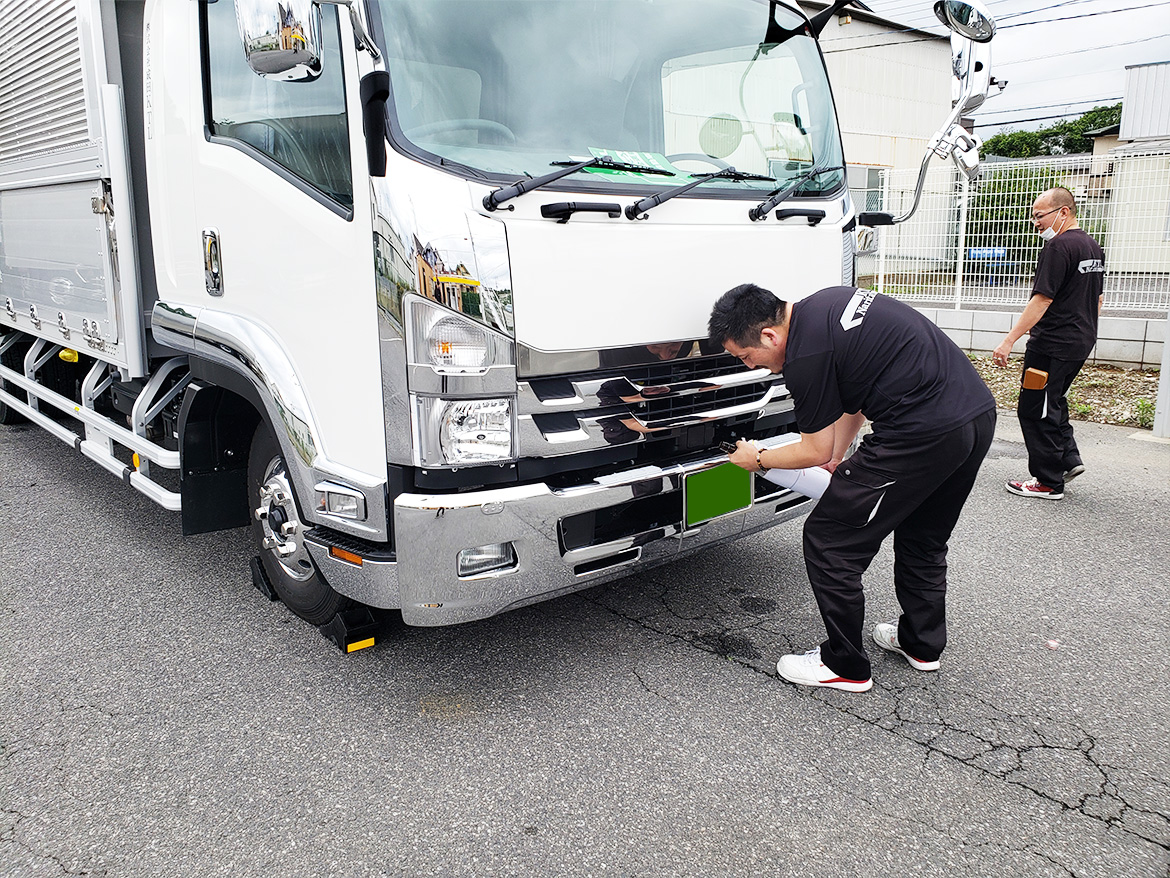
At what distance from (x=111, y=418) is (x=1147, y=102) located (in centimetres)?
2388

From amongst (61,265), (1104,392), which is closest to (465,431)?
(61,265)

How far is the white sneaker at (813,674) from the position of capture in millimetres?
3041

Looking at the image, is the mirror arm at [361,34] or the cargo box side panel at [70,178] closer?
the mirror arm at [361,34]

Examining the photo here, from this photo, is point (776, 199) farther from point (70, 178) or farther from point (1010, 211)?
point (1010, 211)

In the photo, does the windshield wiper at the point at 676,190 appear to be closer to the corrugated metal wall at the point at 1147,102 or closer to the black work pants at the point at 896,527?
the black work pants at the point at 896,527

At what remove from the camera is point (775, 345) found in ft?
9.29

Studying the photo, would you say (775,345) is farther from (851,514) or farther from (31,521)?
(31,521)

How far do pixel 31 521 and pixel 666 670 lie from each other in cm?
376

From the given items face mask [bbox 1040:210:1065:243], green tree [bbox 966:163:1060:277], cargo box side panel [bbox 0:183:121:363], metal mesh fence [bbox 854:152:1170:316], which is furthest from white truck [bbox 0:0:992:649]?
green tree [bbox 966:163:1060:277]

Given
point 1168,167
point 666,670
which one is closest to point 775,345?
point 666,670

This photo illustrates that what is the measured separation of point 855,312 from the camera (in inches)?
110

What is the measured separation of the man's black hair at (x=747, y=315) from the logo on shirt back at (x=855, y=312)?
0.63 feet

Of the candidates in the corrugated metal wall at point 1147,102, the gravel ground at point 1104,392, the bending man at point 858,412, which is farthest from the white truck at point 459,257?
the corrugated metal wall at point 1147,102

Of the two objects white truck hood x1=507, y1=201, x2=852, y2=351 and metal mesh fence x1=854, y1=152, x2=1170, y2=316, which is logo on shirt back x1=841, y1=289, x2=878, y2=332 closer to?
white truck hood x1=507, y1=201, x2=852, y2=351
